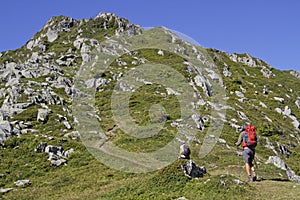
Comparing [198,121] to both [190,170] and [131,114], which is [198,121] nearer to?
[131,114]

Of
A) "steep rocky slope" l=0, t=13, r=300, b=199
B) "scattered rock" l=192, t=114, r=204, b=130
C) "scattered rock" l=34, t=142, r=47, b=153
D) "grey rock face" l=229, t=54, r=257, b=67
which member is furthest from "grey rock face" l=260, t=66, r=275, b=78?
"scattered rock" l=34, t=142, r=47, b=153

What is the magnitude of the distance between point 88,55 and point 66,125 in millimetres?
57061

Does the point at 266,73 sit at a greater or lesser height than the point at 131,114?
greater

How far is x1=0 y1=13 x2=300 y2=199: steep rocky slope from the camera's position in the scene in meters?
32.5

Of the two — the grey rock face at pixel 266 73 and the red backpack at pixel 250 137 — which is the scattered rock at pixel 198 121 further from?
the grey rock face at pixel 266 73

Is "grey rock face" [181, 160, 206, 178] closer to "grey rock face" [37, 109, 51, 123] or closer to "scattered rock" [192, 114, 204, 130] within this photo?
"scattered rock" [192, 114, 204, 130]

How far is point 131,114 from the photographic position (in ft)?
189

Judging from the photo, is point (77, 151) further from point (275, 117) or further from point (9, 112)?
point (275, 117)

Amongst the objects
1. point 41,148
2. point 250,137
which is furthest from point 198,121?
point 250,137

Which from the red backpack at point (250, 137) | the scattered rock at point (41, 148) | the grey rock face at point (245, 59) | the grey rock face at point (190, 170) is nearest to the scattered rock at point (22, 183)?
the scattered rock at point (41, 148)

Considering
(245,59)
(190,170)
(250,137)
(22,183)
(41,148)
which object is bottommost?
(22,183)

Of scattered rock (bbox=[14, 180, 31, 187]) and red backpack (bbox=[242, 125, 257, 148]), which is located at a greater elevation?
red backpack (bbox=[242, 125, 257, 148])

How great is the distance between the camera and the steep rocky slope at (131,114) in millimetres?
32500

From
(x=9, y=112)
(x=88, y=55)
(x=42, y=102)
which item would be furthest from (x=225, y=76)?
(x=9, y=112)
